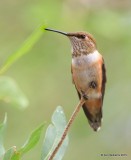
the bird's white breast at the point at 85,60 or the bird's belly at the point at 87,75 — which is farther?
the bird's white breast at the point at 85,60

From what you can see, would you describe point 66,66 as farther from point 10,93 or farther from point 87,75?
point 10,93

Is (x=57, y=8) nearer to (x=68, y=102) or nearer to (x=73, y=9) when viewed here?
(x=73, y=9)

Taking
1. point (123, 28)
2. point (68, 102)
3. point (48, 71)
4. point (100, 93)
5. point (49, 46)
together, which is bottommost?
point (68, 102)

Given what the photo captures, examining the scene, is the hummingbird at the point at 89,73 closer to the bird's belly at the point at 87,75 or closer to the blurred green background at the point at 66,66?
the bird's belly at the point at 87,75

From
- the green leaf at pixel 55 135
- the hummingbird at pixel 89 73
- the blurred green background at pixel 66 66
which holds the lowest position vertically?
the blurred green background at pixel 66 66

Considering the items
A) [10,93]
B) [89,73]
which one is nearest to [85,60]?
[89,73]

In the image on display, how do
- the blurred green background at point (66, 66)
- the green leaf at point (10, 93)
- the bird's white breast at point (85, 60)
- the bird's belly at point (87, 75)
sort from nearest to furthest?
1. the green leaf at point (10, 93)
2. the bird's belly at point (87, 75)
3. the bird's white breast at point (85, 60)
4. the blurred green background at point (66, 66)

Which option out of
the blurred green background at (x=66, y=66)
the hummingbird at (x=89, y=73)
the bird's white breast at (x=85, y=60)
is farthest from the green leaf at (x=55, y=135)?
the blurred green background at (x=66, y=66)

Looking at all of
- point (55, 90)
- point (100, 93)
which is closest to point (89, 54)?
point (100, 93)
